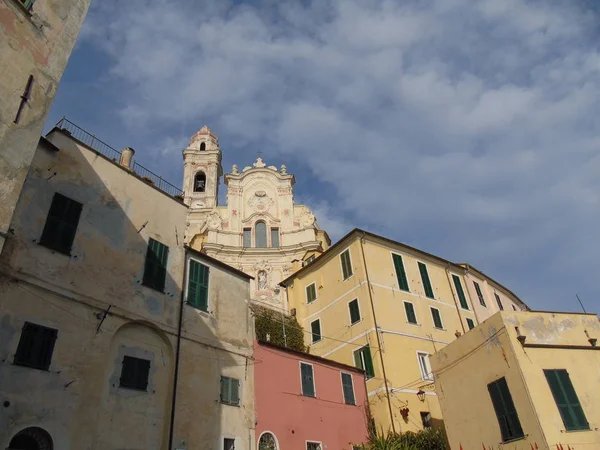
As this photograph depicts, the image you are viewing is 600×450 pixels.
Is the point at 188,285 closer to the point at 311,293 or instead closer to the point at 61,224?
the point at 61,224

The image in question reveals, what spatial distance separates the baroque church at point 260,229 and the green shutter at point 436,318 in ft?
43.5

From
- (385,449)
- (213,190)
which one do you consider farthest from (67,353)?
(213,190)

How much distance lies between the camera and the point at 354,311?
85.0 ft

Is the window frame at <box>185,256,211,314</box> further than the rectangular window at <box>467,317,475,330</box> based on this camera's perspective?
No

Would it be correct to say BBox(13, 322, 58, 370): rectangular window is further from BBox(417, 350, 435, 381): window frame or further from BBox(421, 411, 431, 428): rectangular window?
BBox(417, 350, 435, 381): window frame

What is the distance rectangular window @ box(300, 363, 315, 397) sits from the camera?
1978 centimetres

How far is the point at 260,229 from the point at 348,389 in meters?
28.9

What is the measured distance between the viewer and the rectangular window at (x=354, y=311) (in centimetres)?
2562

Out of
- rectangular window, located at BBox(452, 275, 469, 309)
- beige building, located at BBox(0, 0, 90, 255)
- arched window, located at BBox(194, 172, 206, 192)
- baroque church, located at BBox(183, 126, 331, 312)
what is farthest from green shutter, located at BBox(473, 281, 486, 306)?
arched window, located at BBox(194, 172, 206, 192)

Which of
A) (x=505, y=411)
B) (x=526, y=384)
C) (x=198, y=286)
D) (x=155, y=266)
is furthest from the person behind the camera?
(x=198, y=286)

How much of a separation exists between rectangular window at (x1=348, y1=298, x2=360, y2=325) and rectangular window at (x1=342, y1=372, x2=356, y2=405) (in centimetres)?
391

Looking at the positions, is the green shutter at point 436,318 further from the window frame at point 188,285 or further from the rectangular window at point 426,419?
the window frame at point 188,285

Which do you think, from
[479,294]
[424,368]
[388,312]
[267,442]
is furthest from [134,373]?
[479,294]

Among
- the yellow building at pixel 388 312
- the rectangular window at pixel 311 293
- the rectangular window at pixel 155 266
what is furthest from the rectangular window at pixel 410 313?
the rectangular window at pixel 155 266
